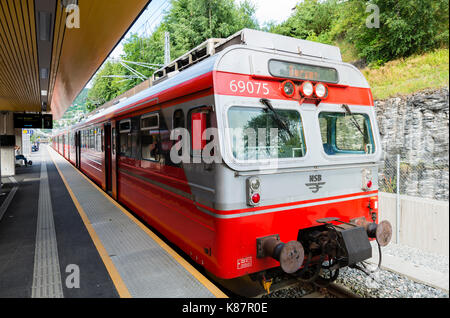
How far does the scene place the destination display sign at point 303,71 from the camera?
3906 millimetres

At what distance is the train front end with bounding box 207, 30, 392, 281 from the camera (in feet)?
11.4

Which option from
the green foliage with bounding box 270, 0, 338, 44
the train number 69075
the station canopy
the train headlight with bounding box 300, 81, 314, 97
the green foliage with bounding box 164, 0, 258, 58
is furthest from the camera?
the green foliage with bounding box 270, 0, 338, 44

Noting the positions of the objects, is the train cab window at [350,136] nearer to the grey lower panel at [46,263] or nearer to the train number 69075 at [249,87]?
the train number 69075 at [249,87]

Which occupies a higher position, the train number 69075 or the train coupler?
the train number 69075

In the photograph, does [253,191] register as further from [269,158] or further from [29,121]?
[29,121]

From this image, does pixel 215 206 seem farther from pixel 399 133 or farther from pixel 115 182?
pixel 399 133

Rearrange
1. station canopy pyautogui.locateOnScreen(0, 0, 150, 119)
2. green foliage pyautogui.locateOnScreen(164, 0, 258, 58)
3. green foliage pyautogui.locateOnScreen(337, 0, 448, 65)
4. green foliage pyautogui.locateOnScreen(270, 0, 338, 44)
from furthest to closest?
green foliage pyautogui.locateOnScreen(270, 0, 338, 44) < green foliage pyautogui.locateOnScreen(164, 0, 258, 58) < station canopy pyautogui.locateOnScreen(0, 0, 150, 119) < green foliage pyautogui.locateOnScreen(337, 0, 448, 65)

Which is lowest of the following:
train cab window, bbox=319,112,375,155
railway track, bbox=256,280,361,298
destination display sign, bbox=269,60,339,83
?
railway track, bbox=256,280,361,298

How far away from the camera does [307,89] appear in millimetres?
4031

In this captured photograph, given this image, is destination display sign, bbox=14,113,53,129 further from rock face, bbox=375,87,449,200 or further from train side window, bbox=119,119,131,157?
rock face, bbox=375,87,449,200

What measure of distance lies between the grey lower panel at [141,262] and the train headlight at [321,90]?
2759 mm

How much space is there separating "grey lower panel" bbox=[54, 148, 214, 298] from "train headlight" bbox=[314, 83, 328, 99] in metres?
2.76

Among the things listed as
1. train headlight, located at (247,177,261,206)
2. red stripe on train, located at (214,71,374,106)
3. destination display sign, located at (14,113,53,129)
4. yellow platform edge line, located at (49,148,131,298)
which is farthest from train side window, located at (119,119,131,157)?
destination display sign, located at (14,113,53,129)

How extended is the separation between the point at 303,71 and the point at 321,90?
345 millimetres
